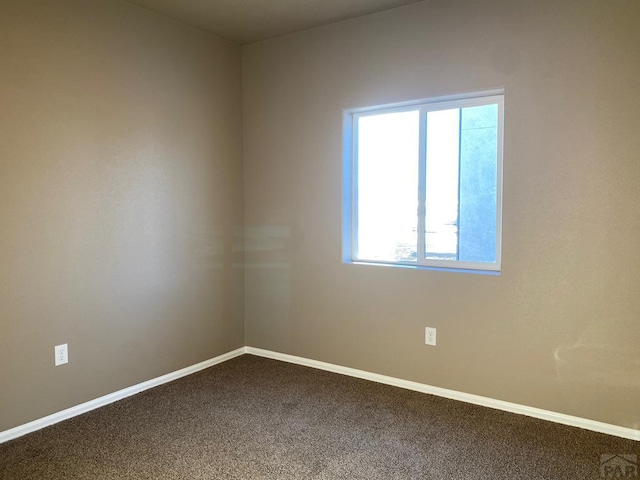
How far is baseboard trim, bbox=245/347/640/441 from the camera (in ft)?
8.73

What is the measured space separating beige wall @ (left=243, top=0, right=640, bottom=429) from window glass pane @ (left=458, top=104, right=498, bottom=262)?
0.51 ft

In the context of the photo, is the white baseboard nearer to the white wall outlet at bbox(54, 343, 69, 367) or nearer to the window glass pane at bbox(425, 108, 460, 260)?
the white wall outlet at bbox(54, 343, 69, 367)

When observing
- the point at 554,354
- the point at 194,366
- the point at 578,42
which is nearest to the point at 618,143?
the point at 578,42

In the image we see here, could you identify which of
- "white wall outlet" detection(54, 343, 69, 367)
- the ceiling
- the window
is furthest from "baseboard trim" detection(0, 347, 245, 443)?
the ceiling

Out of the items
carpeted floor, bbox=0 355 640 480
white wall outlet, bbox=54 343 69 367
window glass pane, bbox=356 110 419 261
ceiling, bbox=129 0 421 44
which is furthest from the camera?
window glass pane, bbox=356 110 419 261

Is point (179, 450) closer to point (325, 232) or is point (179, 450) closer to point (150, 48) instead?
point (325, 232)

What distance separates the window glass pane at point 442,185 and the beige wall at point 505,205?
18cm

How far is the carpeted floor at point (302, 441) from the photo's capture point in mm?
2289

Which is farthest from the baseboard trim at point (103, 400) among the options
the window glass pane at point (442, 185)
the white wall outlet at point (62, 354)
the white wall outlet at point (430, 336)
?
the window glass pane at point (442, 185)

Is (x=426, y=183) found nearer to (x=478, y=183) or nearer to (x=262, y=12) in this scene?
(x=478, y=183)

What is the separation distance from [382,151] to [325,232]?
2.46 feet

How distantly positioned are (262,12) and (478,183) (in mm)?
1891

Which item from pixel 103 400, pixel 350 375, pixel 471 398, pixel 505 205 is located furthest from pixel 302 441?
pixel 505 205

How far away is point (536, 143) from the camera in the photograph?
2799 millimetres
